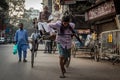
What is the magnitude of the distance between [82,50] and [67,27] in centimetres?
929

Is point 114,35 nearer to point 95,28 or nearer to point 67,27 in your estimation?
point 67,27

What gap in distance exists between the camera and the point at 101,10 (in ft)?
77.1

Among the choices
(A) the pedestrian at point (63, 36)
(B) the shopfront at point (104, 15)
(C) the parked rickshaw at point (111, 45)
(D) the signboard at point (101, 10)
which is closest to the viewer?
(A) the pedestrian at point (63, 36)

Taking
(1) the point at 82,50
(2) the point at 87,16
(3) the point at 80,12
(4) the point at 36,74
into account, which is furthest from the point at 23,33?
(3) the point at 80,12

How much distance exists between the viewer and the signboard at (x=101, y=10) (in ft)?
70.1

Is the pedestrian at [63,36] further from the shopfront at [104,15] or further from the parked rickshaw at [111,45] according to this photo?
the shopfront at [104,15]

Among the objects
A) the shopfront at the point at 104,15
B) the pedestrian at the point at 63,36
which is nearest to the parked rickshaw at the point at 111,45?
the pedestrian at the point at 63,36

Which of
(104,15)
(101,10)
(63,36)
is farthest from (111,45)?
(101,10)

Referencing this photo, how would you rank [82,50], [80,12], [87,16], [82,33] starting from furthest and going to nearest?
[82,33], [80,12], [87,16], [82,50]

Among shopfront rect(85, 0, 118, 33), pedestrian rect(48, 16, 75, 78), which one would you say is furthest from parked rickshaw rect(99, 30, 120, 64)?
shopfront rect(85, 0, 118, 33)

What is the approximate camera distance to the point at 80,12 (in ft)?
110

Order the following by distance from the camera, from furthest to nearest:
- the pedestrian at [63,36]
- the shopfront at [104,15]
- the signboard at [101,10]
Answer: the shopfront at [104,15]
the signboard at [101,10]
the pedestrian at [63,36]

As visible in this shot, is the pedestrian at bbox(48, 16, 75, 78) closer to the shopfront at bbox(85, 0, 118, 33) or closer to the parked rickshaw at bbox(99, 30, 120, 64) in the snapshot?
the parked rickshaw at bbox(99, 30, 120, 64)

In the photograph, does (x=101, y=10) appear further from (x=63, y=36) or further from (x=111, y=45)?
(x=63, y=36)
